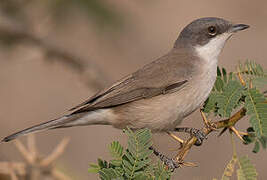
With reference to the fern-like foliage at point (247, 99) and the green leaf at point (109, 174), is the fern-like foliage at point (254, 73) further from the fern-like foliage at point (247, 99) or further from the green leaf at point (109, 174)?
the green leaf at point (109, 174)

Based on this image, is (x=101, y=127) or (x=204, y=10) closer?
(x=101, y=127)

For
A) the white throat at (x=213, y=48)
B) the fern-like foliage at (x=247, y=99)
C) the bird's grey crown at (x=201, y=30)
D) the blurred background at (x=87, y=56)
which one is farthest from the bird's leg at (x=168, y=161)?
the bird's grey crown at (x=201, y=30)

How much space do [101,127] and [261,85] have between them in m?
6.80

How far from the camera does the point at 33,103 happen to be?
405 inches

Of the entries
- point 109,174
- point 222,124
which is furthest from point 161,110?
point 109,174

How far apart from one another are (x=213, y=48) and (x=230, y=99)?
1680mm

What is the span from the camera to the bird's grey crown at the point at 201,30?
4.61 m

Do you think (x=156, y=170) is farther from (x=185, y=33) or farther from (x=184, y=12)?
(x=184, y=12)

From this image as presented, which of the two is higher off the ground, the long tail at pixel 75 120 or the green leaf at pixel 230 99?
the long tail at pixel 75 120

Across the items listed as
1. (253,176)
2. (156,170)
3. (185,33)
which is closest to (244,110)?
(253,176)

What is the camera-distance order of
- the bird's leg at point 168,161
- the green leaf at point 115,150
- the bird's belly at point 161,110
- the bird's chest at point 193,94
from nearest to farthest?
the green leaf at point 115,150 → the bird's leg at point 168,161 → the bird's chest at point 193,94 → the bird's belly at point 161,110

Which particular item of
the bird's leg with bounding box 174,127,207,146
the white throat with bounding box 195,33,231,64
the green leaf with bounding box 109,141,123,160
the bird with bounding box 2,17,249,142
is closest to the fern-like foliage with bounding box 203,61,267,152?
the bird's leg with bounding box 174,127,207,146

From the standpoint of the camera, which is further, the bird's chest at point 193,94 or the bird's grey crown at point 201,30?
the bird's grey crown at point 201,30

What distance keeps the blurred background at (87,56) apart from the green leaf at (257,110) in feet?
1.58
